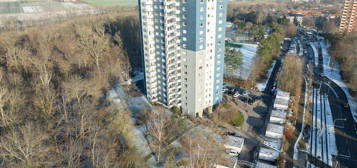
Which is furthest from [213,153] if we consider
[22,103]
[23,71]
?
[23,71]

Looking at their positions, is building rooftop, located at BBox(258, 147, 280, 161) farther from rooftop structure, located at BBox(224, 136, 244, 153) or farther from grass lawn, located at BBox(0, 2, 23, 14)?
grass lawn, located at BBox(0, 2, 23, 14)

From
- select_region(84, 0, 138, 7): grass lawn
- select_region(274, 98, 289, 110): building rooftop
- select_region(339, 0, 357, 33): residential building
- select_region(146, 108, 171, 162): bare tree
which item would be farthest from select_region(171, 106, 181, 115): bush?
select_region(84, 0, 138, 7): grass lawn

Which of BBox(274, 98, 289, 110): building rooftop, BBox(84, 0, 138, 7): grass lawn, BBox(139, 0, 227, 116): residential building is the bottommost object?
BBox(274, 98, 289, 110): building rooftop

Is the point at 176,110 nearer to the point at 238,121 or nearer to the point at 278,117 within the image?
the point at 238,121

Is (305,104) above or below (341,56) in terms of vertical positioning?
below

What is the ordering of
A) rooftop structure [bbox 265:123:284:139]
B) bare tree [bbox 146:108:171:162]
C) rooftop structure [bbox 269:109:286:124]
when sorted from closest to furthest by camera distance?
bare tree [bbox 146:108:171:162]
rooftop structure [bbox 265:123:284:139]
rooftop structure [bbox 269:109:286:124]

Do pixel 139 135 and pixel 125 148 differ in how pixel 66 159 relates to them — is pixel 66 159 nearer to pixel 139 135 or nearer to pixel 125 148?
pixel 125 148

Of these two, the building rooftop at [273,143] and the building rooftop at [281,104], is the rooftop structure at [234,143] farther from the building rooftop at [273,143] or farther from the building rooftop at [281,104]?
the building rooftop at [281,104]
